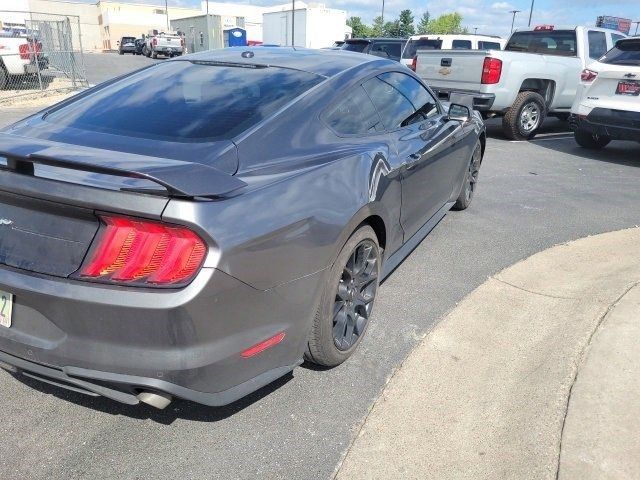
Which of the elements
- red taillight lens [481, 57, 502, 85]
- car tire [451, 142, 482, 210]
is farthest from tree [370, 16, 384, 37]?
car tire [451, 142, 482, 210]

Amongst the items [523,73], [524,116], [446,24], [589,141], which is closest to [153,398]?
[523,73]

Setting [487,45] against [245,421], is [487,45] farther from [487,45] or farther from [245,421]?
[245,421]

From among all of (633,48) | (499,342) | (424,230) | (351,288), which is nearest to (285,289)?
(351,288)

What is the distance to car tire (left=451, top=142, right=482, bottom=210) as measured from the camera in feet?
17.7

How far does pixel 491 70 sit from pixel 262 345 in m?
8.24

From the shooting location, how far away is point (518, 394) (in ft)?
9.14

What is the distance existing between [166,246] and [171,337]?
1.09 ft

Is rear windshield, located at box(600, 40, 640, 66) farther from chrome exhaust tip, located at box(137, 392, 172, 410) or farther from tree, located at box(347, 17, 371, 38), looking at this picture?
tree, located at box(347, 17, 371, 38)

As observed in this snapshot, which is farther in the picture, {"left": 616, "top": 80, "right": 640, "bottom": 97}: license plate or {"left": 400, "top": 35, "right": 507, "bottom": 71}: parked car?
{"left": 400, "top": 35, "right": 507, "bottom": 71}: parked car

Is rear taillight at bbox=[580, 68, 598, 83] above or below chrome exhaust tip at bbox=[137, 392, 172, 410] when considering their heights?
above

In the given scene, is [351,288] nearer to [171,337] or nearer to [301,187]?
[301,187]

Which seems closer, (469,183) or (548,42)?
(469,183)

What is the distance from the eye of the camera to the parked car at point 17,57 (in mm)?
14508

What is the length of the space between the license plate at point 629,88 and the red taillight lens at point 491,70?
6.43 ft
